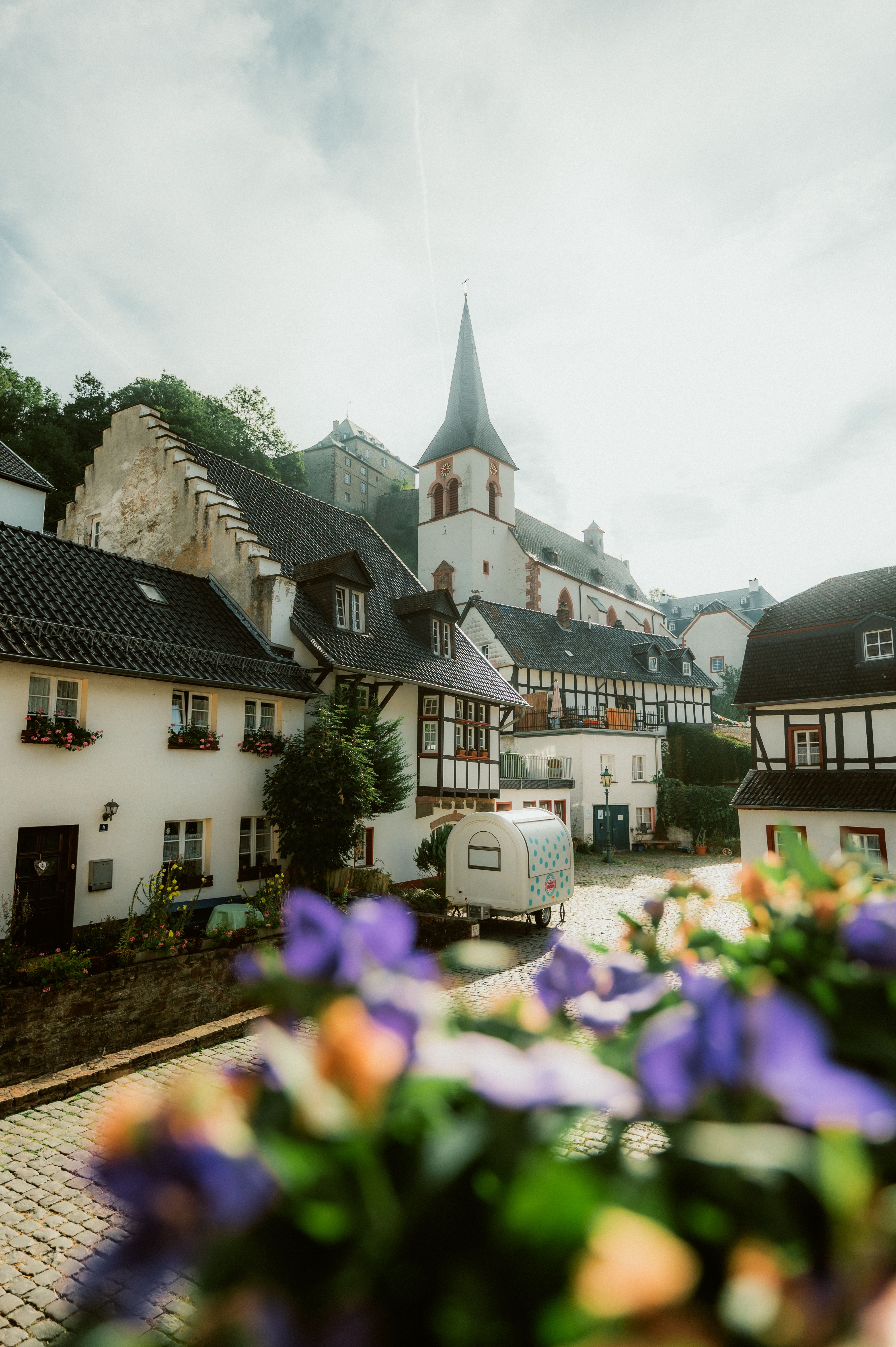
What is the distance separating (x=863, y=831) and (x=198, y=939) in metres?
15.8

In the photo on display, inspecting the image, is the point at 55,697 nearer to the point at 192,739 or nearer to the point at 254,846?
the point at 192,739

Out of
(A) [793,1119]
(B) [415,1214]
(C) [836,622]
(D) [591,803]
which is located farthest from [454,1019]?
(D) [591,803]

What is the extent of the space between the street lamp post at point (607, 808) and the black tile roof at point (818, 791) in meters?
8.13

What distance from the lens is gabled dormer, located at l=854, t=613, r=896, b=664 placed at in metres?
19.3

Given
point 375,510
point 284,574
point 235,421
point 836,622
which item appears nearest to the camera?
point 284,574

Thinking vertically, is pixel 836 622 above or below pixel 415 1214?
above

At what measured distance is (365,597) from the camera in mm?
19656

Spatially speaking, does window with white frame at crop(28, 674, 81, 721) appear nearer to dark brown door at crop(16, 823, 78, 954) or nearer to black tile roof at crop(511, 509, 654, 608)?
dark brown door at crop(16, 823, 78, 954)

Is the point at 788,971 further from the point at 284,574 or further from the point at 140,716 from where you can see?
the point at 284,574

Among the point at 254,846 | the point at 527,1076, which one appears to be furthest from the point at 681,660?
the point at 527,1076

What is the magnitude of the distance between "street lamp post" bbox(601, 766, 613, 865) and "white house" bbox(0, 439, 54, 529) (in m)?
21.2

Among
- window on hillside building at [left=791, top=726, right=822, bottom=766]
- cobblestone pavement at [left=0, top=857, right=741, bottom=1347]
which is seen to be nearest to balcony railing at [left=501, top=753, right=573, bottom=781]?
window on hillside building at [left=791, top=726, right=822, bottom=766]

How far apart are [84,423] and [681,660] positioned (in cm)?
3283

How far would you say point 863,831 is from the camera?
1842cm
